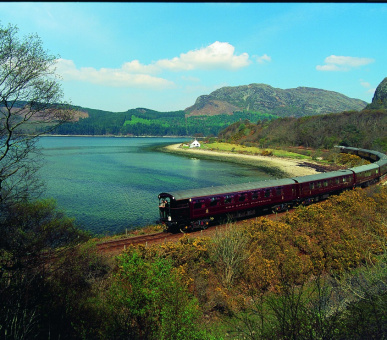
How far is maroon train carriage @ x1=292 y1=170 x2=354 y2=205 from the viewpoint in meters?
32.2

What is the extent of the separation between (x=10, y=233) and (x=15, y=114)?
18.2ft

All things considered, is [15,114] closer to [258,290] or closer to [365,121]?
[258,290]

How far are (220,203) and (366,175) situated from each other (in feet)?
97.5

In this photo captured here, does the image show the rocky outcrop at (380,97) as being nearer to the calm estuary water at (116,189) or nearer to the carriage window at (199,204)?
the calm estuary water at (116,189)

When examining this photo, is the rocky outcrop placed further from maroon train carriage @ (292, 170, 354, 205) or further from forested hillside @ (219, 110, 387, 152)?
maroon train carriage @ (292, 170, 354, 205)

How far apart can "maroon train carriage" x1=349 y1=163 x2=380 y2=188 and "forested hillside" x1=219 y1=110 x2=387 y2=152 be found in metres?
40.9

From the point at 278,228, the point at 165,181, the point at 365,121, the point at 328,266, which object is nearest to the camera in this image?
the point at 328,266

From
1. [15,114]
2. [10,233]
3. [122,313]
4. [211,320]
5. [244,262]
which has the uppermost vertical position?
[15,114]

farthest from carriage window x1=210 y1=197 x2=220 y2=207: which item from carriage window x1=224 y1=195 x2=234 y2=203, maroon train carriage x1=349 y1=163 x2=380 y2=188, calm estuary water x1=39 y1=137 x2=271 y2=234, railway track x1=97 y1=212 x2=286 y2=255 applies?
maroon train carriage x1=349 y1=163 x2=380 y2=188

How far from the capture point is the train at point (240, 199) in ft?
76.6

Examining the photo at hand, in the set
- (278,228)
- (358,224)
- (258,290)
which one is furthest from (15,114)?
(358,224)

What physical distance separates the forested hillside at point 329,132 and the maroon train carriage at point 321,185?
2092 inches

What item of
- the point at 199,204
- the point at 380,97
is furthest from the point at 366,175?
the point at 380,97

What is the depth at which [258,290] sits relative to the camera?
56.5 ft
